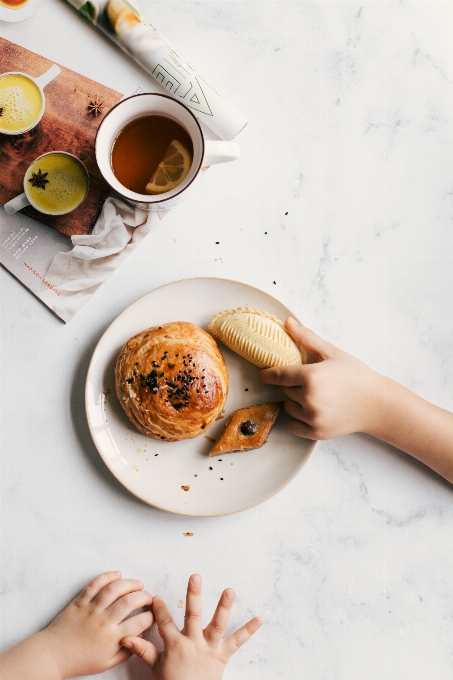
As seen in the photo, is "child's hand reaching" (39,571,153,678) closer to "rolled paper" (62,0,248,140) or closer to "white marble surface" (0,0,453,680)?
"white marble surface" (0,0,453,680)

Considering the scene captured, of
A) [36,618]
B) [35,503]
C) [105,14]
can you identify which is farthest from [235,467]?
[105,14]

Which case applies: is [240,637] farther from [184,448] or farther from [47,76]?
[47,76]

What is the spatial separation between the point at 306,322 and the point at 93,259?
464 mm

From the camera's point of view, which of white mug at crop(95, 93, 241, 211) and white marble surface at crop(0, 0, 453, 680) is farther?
white marble surface at crop(0, 0, 453, 680)

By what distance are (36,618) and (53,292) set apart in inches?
26.8

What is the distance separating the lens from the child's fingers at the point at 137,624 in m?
1.12

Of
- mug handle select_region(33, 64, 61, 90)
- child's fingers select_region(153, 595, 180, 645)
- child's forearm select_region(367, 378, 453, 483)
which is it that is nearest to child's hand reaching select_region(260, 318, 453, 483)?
child's forearm select_region(367, 378, 453, 483)

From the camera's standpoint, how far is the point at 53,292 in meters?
1.13

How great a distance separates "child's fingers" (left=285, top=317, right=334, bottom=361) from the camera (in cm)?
107

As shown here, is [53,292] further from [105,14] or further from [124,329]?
[105,14]

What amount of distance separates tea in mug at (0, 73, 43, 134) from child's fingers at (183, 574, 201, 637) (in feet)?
3.21

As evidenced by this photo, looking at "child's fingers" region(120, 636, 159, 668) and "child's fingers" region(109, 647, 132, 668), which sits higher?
"child's fingers" region(120, 636, 159, 668)

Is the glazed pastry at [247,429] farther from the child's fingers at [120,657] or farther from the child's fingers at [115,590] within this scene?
the child's fingers at [120,657]

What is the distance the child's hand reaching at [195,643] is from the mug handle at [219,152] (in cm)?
82
